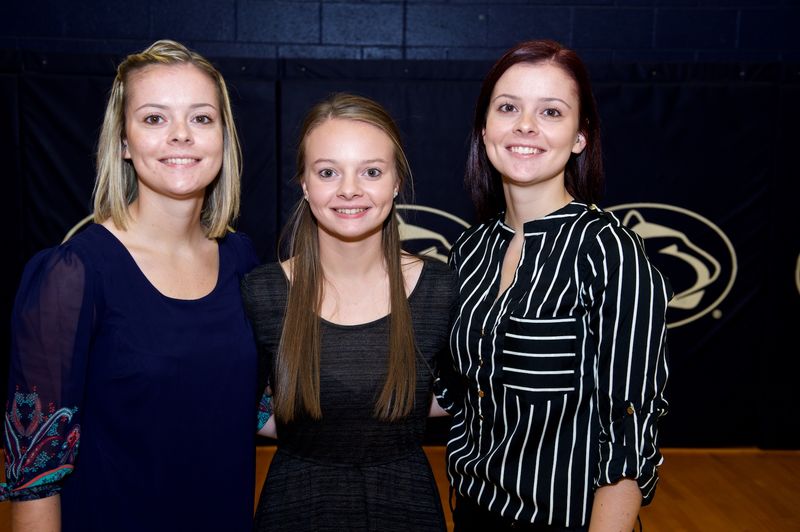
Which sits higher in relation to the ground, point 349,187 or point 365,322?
point 349,187

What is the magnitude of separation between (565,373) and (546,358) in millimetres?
49

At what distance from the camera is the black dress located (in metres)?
1.61

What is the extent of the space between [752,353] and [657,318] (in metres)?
3.10

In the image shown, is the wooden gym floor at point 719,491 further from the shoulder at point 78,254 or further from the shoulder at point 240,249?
the shoulder at point 78,254

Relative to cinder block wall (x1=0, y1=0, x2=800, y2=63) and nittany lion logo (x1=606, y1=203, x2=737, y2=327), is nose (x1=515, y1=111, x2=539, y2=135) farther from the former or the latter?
cinder block wall (x1=0, y1=0, x2=800, y2=63)

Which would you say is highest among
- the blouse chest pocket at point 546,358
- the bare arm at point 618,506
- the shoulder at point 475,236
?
the shoulder at point 475,236

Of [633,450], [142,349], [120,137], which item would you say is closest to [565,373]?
[633,450]

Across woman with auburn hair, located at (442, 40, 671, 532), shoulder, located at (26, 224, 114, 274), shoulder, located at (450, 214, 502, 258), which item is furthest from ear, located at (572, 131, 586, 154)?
shoulder, located at (26, 224, 114, 274)

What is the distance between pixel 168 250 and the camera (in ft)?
5.67

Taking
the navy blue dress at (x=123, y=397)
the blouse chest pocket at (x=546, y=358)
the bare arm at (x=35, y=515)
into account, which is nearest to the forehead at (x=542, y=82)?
the blouse chest pocket at (x=546, y=358)

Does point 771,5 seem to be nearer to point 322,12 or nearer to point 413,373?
point 322,12

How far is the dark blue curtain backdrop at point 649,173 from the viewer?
393cm

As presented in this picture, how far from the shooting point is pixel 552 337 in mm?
1532

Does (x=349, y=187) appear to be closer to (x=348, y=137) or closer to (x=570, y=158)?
(x=348, y=137)
